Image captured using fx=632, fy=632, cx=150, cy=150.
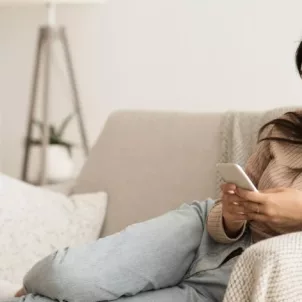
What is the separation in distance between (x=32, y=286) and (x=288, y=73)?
1.31m

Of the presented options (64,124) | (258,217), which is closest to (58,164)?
(64,124)

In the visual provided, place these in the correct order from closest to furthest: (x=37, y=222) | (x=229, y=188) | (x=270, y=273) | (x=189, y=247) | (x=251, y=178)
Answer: (x=270, y=273) < (x=229, y=188) < (x=189, y=247) < (x=251, y=178) < (x=37, y=222)

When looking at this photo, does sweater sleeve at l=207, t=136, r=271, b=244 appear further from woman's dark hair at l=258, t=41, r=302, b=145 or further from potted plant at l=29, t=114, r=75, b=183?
potted plant at l=29, t=114, r=75, b=183

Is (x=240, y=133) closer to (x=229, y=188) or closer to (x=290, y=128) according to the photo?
(x=290, y=128)

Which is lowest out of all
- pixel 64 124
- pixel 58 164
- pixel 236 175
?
pixel 58 164

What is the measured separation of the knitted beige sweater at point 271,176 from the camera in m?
1.37

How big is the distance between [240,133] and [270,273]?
77 centimetres

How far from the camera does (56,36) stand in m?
2.65

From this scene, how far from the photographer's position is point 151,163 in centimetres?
183

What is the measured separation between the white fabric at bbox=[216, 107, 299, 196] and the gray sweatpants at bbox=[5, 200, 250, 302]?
11.7 inches

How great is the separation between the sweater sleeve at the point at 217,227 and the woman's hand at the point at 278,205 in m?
0.17

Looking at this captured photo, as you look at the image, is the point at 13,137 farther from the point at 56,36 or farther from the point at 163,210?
the point at 163,210

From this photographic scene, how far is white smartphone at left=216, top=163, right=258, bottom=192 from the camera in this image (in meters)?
1.13

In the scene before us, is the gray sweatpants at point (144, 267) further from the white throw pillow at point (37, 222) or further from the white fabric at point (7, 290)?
the white throw pillow at point (37, 222)
